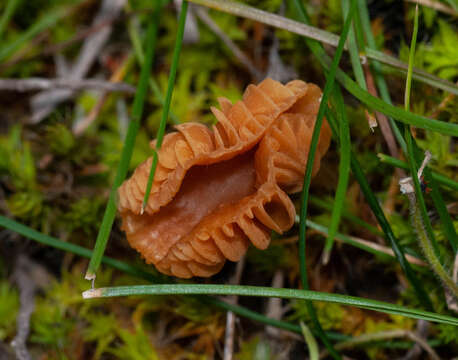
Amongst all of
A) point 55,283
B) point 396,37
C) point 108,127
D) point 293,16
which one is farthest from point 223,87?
point 55,283

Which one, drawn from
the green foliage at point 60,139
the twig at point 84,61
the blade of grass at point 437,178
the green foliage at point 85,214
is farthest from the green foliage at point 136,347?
the blade of grass at point 437,178

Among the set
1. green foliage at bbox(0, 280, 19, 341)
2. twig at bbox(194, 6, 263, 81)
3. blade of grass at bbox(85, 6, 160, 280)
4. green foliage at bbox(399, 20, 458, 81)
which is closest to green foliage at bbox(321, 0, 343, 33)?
green foliage at bbox(399, 20, 458, 81)

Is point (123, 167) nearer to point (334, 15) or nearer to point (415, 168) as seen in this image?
point (415, 168)

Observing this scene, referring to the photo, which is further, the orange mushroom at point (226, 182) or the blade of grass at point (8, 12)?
the blade of grass at point (8, 12)

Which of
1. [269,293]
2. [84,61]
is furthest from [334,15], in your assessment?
[84,61]

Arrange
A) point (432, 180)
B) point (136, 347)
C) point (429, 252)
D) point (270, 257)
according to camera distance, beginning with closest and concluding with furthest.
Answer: point (432, 180) → point (429, 252) → point (270, 257) → point (136, 347)

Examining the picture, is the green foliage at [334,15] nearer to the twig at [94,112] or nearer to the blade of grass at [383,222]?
the blade of grass at [383,222]
